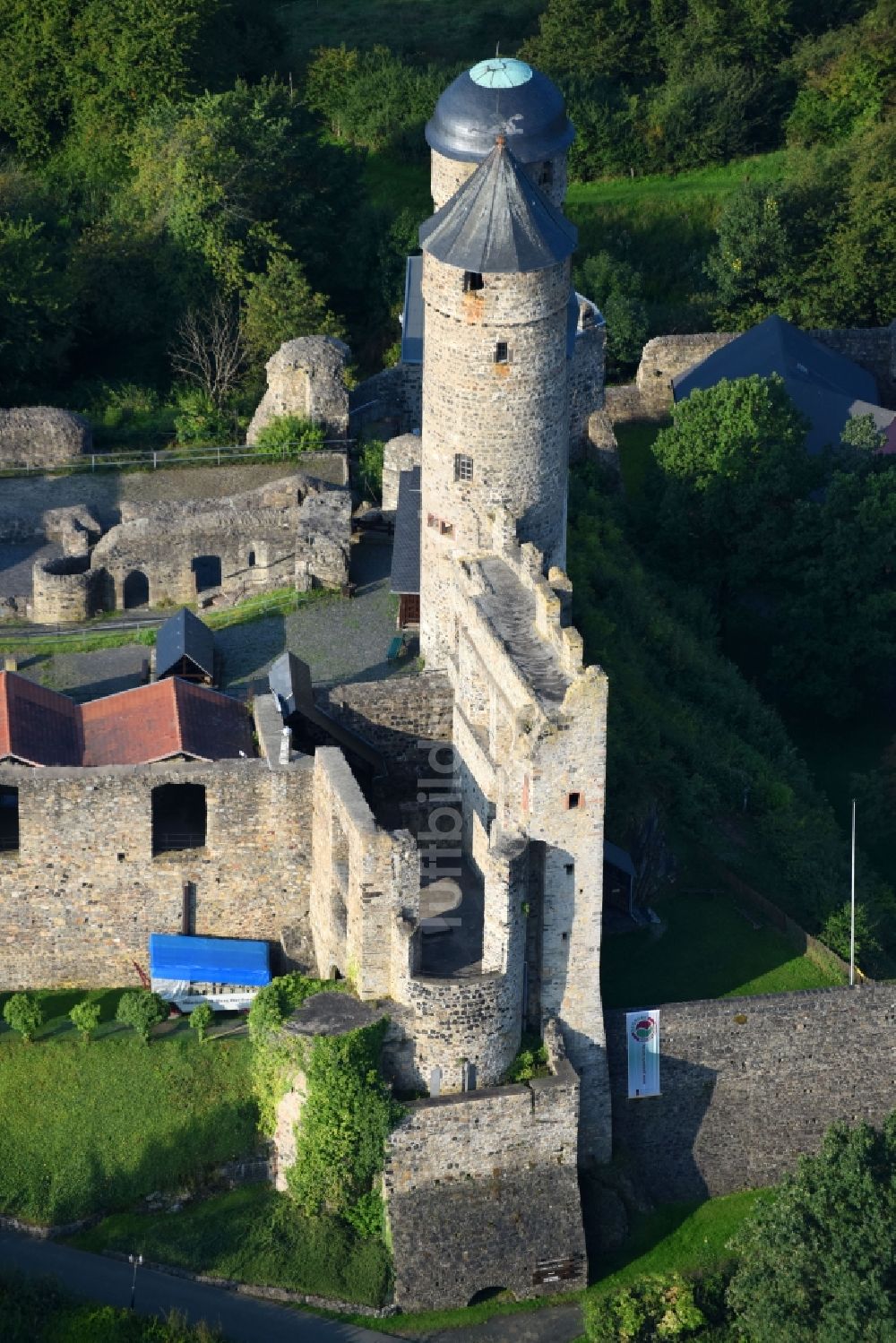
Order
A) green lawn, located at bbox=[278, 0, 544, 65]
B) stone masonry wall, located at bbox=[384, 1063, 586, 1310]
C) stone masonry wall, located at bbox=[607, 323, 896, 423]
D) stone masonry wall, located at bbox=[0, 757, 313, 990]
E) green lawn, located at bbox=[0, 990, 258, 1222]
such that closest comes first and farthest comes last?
stone masonry wall, located at bbox=[384, 1063, 586, 1310], green lawn, located at bbox=[0, 990, 258, 1222], stone masonry wall, located at bbox=[0, 757, 313, 990], stone masonry wall, located at bbox=[607, 323, 896, 423], green lawn, located at bbox=[278, 0, 544, 65]

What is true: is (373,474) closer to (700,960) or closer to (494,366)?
(494,366)

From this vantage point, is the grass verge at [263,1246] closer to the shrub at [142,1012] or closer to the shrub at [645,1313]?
the shrub at [142,1012]

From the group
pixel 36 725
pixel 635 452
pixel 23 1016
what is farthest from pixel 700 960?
pixel 635 452

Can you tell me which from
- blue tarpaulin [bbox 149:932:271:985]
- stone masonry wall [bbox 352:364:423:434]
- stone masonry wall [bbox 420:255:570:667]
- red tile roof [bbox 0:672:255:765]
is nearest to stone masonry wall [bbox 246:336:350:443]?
stone masonry wall [bbox 352:364:423:434]

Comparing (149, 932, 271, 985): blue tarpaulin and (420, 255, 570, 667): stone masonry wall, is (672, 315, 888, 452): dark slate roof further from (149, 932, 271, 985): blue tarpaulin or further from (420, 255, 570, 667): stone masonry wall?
(149, 932, 271, 985): blue tarpaulin

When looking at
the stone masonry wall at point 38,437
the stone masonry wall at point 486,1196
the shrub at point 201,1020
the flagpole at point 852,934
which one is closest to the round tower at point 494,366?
the shrub at point 201,1020

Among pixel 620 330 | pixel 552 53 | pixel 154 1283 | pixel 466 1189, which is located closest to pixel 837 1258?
pixel 466 1189

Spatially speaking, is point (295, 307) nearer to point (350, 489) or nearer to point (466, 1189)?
point (350, 489)
